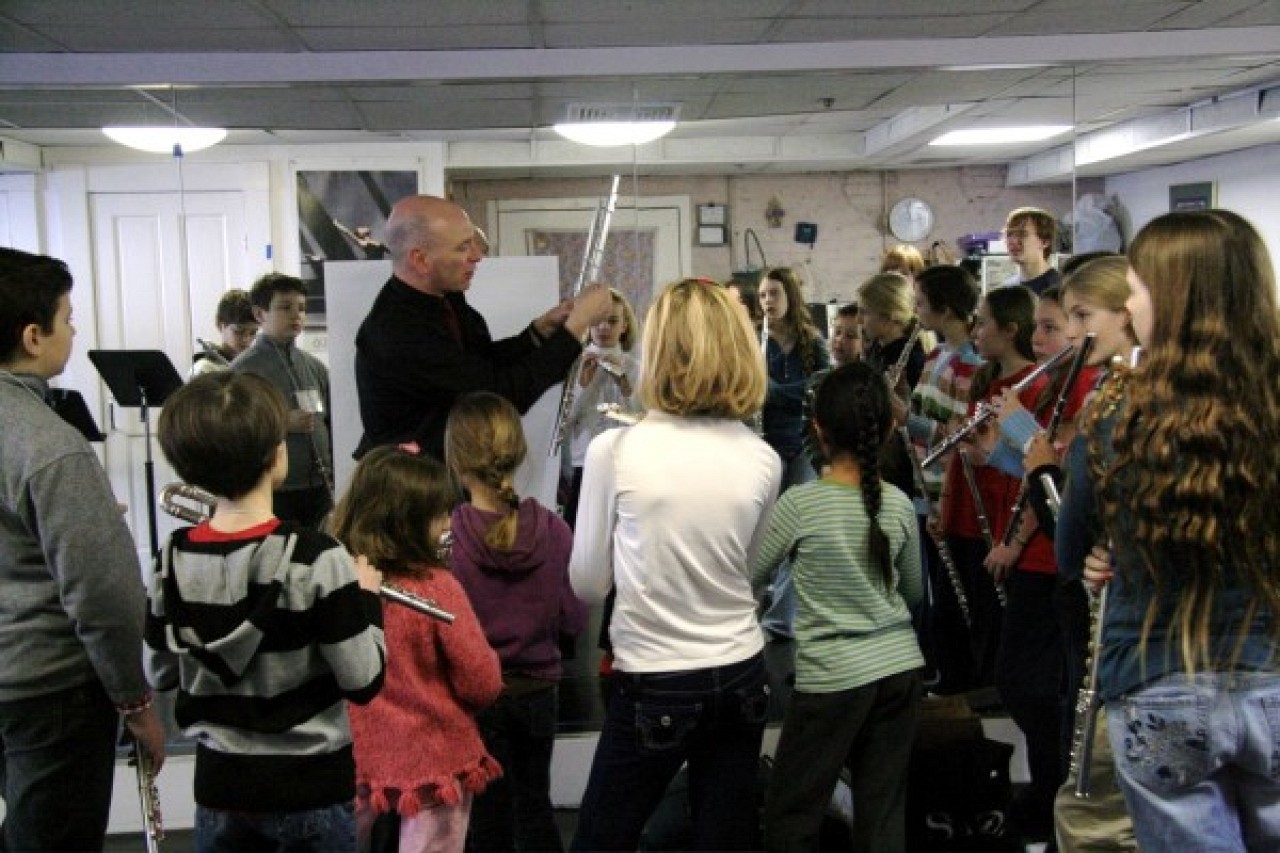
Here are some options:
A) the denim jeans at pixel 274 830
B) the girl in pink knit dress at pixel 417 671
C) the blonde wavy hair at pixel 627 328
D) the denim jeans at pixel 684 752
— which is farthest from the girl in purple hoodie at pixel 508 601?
the blonde wavy hair at pixel 627 328

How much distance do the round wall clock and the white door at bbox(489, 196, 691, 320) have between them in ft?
2.31

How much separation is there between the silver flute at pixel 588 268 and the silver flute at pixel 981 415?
108 cm

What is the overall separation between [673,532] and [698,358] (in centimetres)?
31

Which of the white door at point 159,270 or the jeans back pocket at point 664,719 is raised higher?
the white door at point 159,270

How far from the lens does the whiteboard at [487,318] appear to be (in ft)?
10.7

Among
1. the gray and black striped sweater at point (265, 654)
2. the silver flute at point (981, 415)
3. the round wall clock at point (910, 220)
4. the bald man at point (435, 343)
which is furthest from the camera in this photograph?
the round wall clock at point (910, 220)

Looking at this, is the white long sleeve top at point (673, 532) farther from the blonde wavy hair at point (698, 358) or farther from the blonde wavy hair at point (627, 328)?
the blonde wavy hair at point (627, 328)

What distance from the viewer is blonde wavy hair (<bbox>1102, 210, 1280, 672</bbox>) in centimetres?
A: 144

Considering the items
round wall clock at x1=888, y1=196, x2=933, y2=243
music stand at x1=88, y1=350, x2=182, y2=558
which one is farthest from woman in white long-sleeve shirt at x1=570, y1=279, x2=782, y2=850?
music stand at x1=88, y1=350, x2=182, y2=558

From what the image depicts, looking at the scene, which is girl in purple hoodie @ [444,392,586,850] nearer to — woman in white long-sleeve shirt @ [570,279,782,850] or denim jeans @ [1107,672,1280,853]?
woman in white long-sleeve shirt @ [570,279,782,850]

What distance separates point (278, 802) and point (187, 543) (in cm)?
42

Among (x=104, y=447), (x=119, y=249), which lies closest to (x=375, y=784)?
(x=104, y=447)

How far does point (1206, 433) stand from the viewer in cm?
144

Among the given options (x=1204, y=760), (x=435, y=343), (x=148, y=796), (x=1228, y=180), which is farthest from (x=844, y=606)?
(x=1228, y=180)
